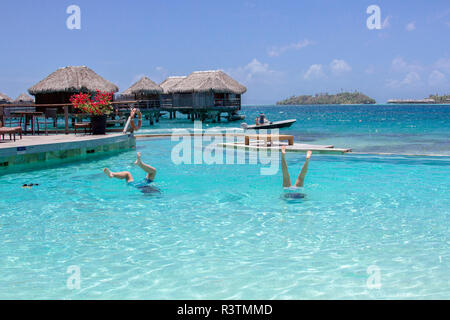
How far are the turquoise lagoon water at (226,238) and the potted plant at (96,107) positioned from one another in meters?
4.69

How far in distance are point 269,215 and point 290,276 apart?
2.50 metres

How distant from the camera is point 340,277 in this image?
15.7ft

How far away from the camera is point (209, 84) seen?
1743 inches

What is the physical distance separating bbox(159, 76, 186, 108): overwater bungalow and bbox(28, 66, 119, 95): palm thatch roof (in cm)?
1026

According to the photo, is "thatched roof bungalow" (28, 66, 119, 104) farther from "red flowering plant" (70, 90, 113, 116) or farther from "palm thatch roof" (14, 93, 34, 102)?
"red flowering plant" (70, 90, 113, 116)

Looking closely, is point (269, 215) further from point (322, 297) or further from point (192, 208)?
point (322, 297)

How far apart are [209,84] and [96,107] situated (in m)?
29.9

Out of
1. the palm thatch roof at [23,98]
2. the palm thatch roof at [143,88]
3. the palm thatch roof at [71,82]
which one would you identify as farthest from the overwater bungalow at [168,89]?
the palm thatch roof at [23,98]

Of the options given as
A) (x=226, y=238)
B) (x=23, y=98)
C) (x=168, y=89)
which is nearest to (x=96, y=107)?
(x=226, y=238)

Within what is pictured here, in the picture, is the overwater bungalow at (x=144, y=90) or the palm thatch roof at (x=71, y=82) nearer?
the palm thatch roof at (x=71, y=82)

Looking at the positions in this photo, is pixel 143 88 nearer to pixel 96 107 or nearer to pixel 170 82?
pixel 170 82

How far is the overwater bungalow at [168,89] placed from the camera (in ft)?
158

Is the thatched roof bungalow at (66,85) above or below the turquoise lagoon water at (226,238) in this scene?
above

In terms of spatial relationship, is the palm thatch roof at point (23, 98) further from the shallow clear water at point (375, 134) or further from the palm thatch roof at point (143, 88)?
the palm thatch roof at point (143, 88)
